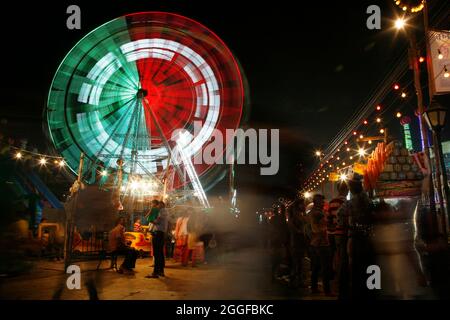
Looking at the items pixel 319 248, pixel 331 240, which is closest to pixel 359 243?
pixel 319 248

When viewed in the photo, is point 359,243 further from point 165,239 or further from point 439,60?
point 439,60

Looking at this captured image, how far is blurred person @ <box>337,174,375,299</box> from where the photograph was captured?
3.94 metres

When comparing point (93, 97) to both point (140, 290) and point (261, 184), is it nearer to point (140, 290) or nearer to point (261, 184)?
point (261, 184)

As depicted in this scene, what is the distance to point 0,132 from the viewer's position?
4.29m

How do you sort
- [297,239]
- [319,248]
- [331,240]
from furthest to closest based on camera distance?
[297,239] < [331,240] < [319,248]

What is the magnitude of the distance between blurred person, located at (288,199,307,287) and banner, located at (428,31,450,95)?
4606 mm

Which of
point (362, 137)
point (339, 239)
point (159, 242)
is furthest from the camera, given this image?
point (362, 137)

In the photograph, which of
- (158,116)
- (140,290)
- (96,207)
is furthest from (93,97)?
(140,290)

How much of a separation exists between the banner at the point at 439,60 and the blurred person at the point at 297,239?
461 cm

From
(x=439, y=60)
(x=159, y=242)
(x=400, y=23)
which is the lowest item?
(x=159, y=242)

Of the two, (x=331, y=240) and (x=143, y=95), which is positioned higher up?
(x=143, y=95)

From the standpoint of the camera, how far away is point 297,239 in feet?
19.2

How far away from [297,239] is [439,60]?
225 inches
